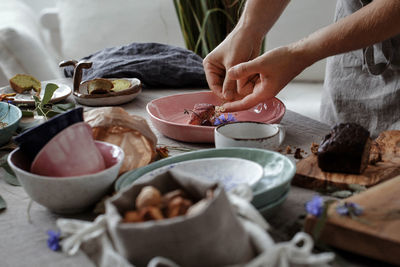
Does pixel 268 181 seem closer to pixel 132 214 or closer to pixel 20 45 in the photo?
pixel 132 214

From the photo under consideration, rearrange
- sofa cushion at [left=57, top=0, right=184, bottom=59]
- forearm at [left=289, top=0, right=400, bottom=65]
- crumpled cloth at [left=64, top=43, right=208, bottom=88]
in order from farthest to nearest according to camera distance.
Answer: sofa cushion at [left=57, top=0, right=184, bottom=59] → crumpled cloth at [left=64, top=43, right=208, bottom=88] → forearm at [left=289, top=0, right=400, bottom=65]

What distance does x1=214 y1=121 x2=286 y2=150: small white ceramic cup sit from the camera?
85 centimetres

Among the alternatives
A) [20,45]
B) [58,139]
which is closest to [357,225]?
[58,139]

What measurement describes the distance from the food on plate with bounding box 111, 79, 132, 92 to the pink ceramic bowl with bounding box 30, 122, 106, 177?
732 mm

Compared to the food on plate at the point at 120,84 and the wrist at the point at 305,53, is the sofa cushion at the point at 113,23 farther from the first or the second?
the wrist at the point at 305,53

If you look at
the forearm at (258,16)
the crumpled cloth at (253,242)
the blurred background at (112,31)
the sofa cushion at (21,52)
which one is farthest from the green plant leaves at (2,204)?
the sofa cushion at (21,52)

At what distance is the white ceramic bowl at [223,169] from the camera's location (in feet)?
2.25

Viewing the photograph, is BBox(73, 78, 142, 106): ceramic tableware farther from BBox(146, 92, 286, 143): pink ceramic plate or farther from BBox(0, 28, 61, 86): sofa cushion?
BBox(0, 28, 61, 86): sofa cushion

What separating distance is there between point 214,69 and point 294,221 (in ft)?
2.35

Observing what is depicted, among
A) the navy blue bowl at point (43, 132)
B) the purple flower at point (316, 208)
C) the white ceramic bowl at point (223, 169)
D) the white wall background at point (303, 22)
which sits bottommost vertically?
the white wall background at point (303, 22)

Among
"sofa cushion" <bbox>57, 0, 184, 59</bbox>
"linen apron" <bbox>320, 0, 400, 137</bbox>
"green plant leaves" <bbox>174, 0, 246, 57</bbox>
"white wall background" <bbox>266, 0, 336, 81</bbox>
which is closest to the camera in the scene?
"linen apron" <bbox>320, 0, 400, 137</bbox>

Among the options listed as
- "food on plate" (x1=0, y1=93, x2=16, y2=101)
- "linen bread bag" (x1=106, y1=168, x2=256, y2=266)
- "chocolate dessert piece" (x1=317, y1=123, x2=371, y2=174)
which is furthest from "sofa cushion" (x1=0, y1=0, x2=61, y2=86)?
"linen bread bag" (x1=106, y1=168, x2=256, y2=266)

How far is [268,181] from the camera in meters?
0.70

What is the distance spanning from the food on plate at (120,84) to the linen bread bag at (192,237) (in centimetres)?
95
